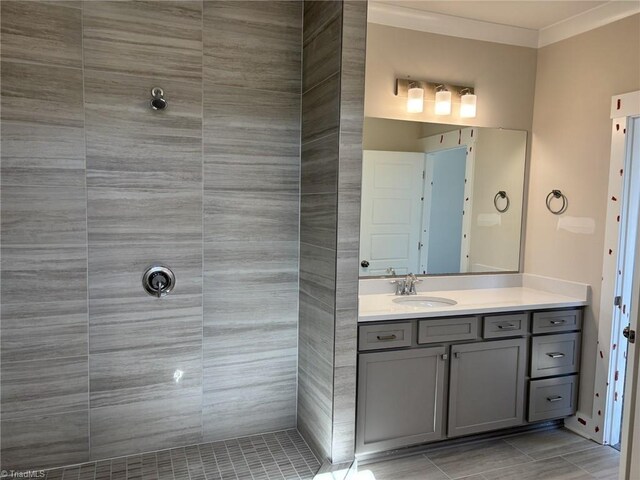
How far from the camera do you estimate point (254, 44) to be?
271 cm

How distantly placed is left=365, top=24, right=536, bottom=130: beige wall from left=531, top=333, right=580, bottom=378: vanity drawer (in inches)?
59.2

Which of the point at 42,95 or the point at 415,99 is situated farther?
the point at 415,99

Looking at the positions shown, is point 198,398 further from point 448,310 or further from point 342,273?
point 448,310

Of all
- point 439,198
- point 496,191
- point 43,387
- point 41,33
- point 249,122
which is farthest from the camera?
point 496,191

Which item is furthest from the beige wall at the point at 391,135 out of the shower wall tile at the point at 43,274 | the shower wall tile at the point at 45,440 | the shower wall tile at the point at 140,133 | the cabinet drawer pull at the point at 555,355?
the shower wall tile at the point at 45,440

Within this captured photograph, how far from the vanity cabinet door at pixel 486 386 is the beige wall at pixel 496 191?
0.73m

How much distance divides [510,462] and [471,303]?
911 millimetres

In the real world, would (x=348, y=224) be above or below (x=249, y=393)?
above

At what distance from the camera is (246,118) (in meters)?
2.72

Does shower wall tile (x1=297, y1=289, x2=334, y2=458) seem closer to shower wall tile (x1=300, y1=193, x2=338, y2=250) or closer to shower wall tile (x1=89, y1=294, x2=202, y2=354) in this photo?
shower wall tile (x1=300, y1=193, x2=338, y2=250)

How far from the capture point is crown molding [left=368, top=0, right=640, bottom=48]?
2.87m

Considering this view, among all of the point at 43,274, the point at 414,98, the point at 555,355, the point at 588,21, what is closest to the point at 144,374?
the point at 43,274

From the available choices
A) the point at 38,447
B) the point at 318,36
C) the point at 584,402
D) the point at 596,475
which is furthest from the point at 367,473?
the point at 318,36

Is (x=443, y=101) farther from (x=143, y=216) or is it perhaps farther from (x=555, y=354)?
(x=143, y=216)
